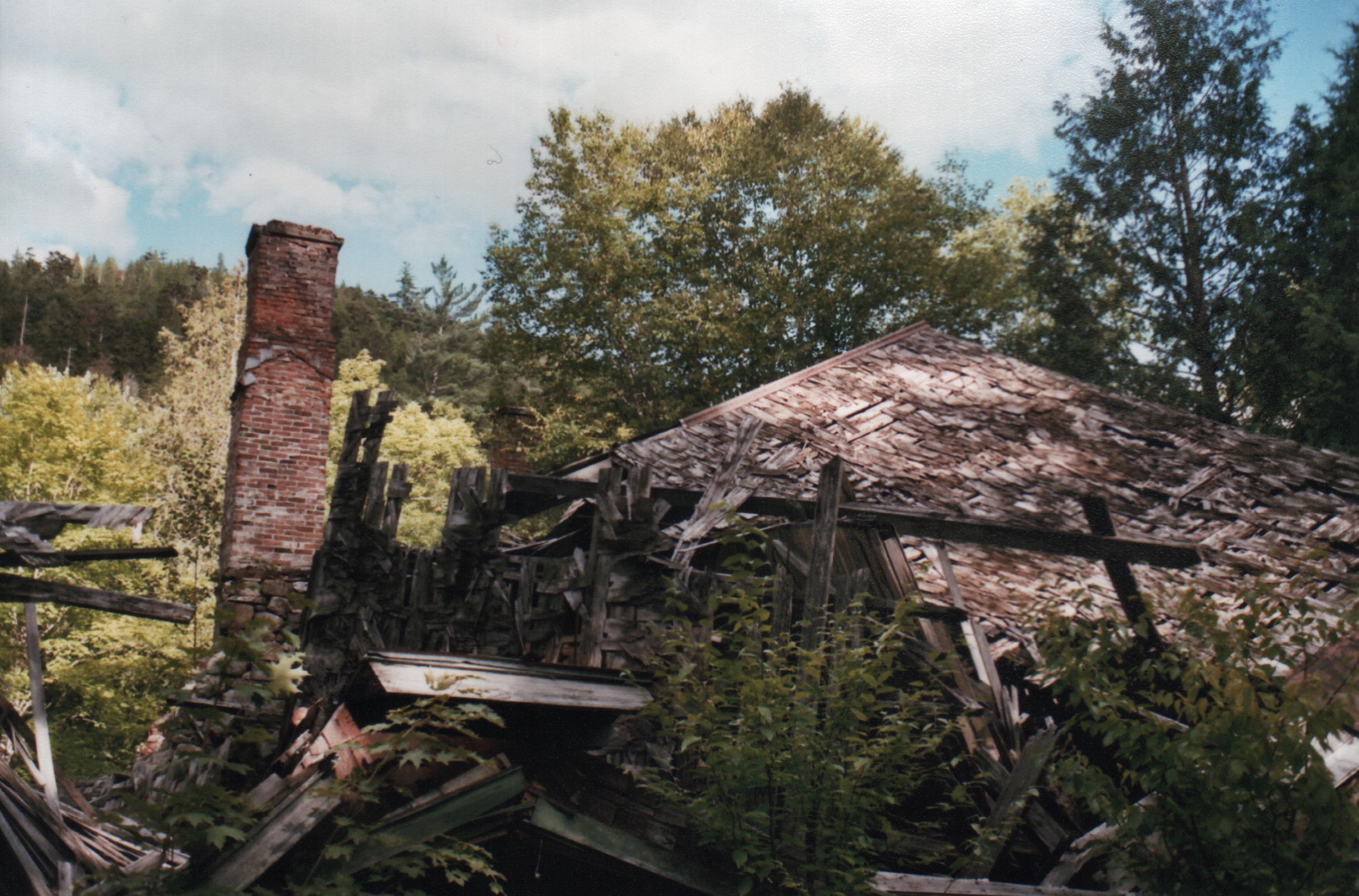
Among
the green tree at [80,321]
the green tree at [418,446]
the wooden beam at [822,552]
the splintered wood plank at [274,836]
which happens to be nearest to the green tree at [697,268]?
the green tree at [418,446]

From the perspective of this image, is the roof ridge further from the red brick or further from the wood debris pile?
the red brick

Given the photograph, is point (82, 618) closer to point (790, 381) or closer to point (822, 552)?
point (790, 381)

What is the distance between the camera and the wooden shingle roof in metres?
7.62

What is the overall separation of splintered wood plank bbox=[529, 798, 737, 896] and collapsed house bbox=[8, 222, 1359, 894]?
11 mm

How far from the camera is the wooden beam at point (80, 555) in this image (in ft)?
17.3

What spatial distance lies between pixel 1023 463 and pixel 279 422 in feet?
25.1

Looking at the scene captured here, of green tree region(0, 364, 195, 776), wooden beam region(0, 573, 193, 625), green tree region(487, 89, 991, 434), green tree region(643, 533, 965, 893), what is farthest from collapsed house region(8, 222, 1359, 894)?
green tree region(487, 89, 991, 434)

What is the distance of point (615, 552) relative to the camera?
542 centimetres

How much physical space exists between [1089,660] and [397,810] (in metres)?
2.74

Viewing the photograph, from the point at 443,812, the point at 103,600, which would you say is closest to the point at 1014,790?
the point at 443,812

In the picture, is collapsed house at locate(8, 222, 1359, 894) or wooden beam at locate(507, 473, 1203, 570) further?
wooden beam at locate(507, 473, 1203, 570)

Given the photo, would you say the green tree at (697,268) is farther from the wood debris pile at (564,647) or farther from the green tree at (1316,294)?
the wood debris pile at (564,647)

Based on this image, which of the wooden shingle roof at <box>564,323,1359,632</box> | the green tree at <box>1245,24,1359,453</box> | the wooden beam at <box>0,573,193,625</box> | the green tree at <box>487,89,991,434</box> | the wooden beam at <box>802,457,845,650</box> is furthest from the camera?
the green tree at <box>487,89,991,434</box>

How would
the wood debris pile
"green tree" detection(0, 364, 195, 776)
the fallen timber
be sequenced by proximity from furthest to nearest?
"green tree" detection(0, 364, 195, 776), the fallen timber, the wood debris pile
